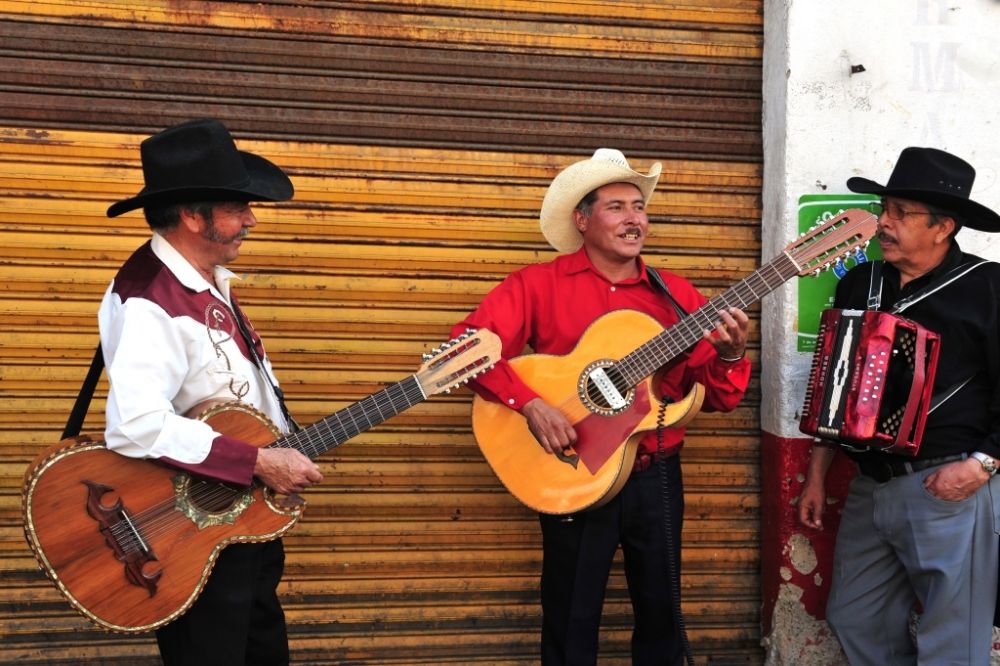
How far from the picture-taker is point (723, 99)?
455 centimetres

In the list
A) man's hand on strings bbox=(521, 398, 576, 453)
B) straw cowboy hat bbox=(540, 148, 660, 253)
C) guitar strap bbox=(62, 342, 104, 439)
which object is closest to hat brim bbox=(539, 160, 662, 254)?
straw cowboy hat bbox=(540, 148, 660, 253)

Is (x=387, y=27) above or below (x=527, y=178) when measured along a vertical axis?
above

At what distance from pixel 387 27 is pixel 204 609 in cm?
266

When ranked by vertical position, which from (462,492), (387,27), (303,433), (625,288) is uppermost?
(387,27)

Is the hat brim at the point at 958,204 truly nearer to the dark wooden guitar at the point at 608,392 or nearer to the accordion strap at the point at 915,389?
the dark wooden guitar at the point at 608,392

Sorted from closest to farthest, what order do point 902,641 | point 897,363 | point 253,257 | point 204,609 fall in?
point 204,609
point 897,363
point 902,641
point 253,257

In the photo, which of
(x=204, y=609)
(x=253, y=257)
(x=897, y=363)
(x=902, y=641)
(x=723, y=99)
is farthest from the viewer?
(x=723, y=99)

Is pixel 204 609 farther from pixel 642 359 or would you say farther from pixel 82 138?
pixel 82 138

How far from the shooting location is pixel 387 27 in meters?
4.32

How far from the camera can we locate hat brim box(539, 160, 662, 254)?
3.88 m

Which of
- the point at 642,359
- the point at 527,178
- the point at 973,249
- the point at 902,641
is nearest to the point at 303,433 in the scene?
the point at 642,359

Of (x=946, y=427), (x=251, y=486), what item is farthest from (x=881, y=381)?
(x=251, y=486)

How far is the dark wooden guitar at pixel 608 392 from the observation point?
140 inches

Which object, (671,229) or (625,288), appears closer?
(625,288)
